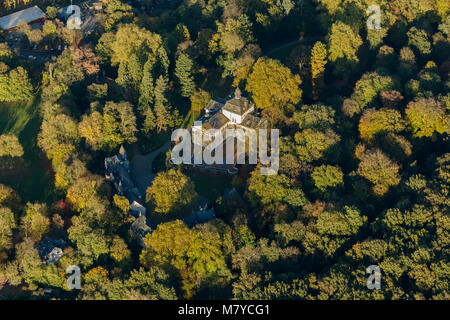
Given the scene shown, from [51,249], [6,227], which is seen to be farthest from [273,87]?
[6,227]

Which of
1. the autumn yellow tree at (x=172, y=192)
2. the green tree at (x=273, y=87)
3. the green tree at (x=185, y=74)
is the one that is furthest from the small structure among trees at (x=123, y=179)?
the green tree at (x=273, y=87)

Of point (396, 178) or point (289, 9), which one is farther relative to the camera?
point (289, 9)

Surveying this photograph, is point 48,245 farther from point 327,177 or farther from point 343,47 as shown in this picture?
point 343,47

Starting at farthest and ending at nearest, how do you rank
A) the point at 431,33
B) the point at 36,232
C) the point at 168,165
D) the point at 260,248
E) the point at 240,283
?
the point at 431,33 → the point at 168,165 → the point at 36,232 → the point at 260,248 → the point at 240,283

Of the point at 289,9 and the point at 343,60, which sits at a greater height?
the point at 289,9

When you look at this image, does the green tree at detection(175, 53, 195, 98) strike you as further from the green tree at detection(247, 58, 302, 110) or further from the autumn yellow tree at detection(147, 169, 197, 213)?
the autumn yellow tree at detection(147, 169, 197, 213)

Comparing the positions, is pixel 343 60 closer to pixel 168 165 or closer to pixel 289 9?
pixel 289 9

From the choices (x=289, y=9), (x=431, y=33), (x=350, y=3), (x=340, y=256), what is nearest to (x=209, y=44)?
(x=289, y=9)
